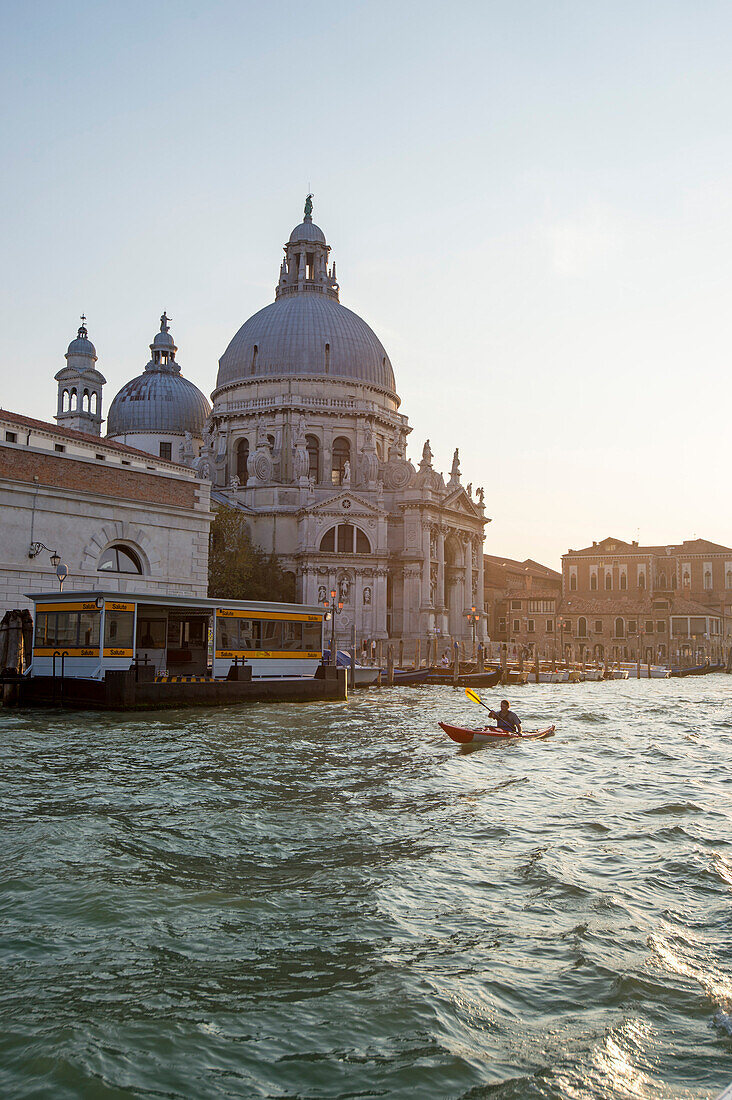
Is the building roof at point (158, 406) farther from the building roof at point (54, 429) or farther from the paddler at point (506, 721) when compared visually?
the paddler at point (506, 721)

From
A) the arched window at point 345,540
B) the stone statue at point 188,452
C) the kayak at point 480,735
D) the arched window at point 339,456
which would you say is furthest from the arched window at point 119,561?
the stone statue at point 188,452

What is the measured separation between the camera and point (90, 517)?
2789cm

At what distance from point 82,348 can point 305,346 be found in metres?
15.8

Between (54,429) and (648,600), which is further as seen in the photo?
(648,600)

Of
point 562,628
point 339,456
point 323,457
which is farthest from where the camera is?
point 562,628

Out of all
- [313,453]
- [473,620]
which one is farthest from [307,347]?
[473,620]

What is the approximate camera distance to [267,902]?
7.88 metres

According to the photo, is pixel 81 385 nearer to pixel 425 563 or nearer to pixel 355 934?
pixel 425 563

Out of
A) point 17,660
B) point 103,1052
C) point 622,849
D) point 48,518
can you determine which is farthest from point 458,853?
point 48,518

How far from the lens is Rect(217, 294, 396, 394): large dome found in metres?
64.5

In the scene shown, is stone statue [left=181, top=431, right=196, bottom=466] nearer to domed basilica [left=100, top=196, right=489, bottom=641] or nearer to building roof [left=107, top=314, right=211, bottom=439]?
domed basilica [left=100, top=196, right=489, bottom=641]

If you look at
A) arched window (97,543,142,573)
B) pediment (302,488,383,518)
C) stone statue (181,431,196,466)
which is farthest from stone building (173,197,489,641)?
arched window (97,543,142,573)

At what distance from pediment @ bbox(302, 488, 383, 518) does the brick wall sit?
25.0 metres

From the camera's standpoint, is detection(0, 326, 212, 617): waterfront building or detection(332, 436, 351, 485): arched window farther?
detection(332, 436, 351, 485): arched window
